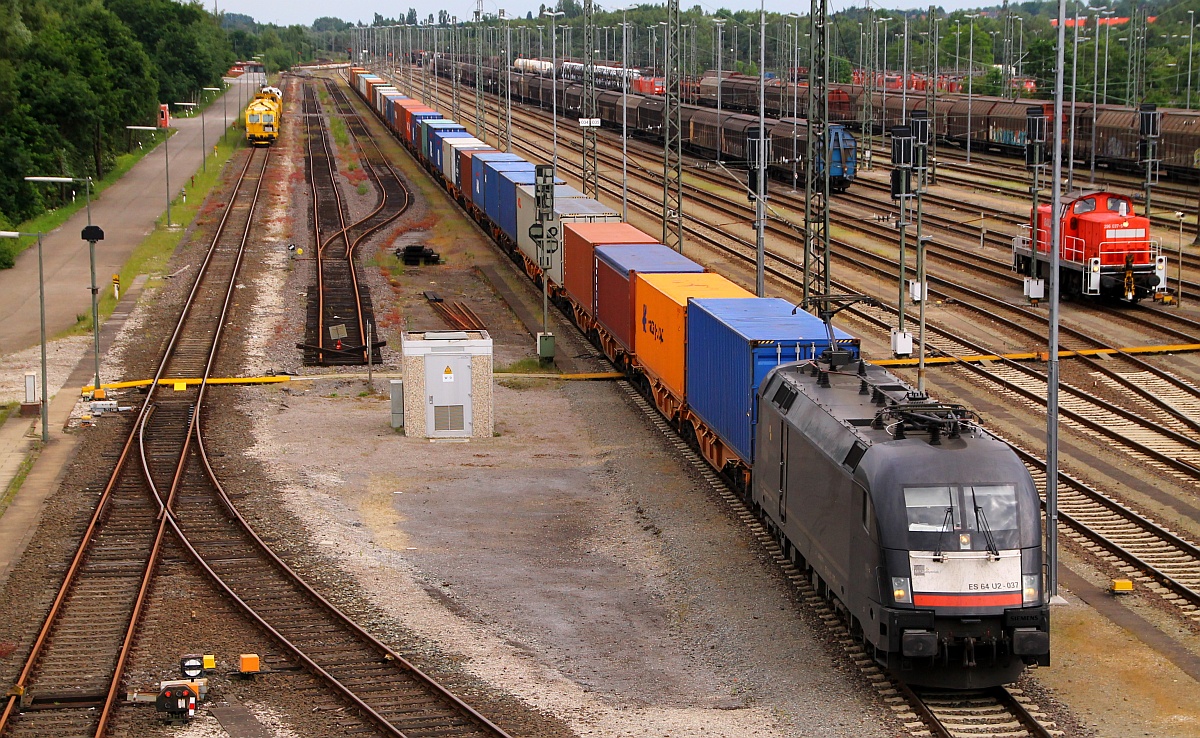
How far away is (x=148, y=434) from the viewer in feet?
108

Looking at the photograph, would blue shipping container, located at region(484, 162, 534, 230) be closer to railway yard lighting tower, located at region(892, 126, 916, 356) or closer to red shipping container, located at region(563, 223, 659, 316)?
red shipping container, located at region(563, 223, 659, 316)

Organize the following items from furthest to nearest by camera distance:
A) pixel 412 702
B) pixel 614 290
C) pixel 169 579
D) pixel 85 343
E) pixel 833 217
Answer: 1. pixel 833 217
2. pixel 85 343
3. pixel 614 290
4. pixel 169 579
5. pixel 412 702

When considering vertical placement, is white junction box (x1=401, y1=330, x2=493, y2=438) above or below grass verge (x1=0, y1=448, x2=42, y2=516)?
above

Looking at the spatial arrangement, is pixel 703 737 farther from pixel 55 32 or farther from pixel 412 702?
pixel 55 32

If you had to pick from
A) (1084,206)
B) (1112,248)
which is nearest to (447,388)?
(1112,248)

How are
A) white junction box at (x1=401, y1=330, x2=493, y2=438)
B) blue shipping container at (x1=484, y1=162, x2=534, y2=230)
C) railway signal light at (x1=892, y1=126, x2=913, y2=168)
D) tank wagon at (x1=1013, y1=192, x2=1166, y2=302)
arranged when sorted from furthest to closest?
blue shipping container at (x1=484, y1=162, x2=534, y2=230)
tank wagon at (x1=1013, y1=192, x2=1166, y2=302)
white junction box at (x1=401, y1=330, x2=493, y2=438)
railway signal light at (x1=892, y1=126, x2=913, y2=168)

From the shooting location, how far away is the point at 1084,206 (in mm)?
45594

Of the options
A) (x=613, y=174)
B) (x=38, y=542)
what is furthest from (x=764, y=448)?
(x=613, y=174)

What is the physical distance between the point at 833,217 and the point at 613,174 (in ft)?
70.9

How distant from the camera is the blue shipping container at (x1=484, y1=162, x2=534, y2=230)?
5847 centimetres

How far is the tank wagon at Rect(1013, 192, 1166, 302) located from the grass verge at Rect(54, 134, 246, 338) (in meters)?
31.0

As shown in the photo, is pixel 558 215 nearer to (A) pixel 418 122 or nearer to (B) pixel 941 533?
(B) pixel 941 533

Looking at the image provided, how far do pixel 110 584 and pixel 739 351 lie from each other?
11.3m

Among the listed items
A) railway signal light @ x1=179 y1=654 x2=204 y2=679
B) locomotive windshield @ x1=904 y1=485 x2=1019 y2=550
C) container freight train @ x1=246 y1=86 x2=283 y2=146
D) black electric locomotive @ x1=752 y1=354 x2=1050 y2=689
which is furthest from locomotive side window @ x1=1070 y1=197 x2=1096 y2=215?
container freight train @ x1=246 y1=86 x2=283 y2=146
